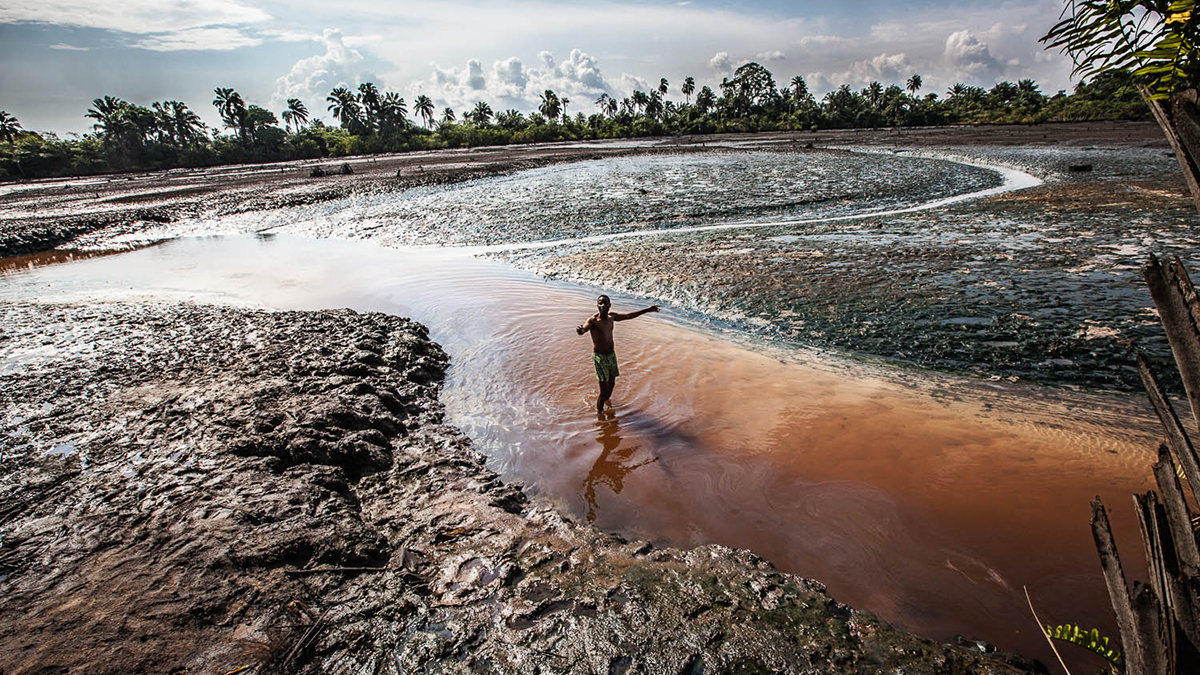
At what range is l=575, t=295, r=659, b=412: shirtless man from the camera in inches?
260

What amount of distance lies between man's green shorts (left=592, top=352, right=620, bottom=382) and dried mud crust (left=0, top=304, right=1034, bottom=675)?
1877 millimetres

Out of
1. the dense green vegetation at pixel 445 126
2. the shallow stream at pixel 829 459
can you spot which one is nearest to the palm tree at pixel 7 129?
the dense green vegetation at pixel 445 126

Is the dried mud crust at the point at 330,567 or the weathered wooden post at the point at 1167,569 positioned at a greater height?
the weathered wooden post at the point at 1167,569

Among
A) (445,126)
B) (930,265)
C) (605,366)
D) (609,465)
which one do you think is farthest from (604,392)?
(445,126)

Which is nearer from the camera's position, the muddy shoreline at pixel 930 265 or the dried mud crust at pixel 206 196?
the muddy shoreline at pixel 930 265

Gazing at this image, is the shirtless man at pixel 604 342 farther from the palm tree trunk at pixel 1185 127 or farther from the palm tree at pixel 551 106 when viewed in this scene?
the palm tree at pixel 551 106

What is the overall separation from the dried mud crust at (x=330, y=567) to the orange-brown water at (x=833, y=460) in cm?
47

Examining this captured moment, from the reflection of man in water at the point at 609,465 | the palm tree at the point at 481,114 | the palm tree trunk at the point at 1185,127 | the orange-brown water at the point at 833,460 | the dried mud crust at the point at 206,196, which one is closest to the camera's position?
the palm tree trunk at the point at 1185,127

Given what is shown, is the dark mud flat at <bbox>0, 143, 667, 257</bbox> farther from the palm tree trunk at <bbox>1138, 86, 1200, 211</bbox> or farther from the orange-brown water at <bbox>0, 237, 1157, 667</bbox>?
the palm tree trunk at <bbox>1138, 86, 1200, 211</bbox>

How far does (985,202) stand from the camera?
57.4 ft

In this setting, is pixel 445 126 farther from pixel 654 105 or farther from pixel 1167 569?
pixel 1167 569

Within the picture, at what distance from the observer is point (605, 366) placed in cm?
677

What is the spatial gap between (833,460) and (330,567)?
478cm

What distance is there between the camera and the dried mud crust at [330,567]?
3256mm
